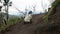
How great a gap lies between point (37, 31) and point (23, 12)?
18.9ft

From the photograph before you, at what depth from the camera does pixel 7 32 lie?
8883 millimetres

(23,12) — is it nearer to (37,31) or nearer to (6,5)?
(6,5)

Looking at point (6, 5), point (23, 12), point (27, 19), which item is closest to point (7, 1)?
point (6, 5)

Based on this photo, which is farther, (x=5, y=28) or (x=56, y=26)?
(x=5, y=28)

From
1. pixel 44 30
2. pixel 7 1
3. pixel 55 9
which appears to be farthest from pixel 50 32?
pixel 7 1

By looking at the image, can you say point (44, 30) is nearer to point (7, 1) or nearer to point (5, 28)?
point (5, 28)

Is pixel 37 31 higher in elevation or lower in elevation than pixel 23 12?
lower

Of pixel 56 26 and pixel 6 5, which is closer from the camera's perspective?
pixel 56 26

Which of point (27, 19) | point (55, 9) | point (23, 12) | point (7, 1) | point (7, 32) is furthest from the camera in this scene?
point (7, 1)

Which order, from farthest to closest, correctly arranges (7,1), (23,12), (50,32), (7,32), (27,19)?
(7,1) → (23,12) → (27,19) → (7,32) → (50,32)

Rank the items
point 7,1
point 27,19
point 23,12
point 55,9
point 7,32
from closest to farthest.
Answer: point 55,9 < point 7,32 < point 27,19 < point 23,12 < point 7,1

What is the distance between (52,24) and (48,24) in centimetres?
22

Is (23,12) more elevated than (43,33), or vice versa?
(23,12)

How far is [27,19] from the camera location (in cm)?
945
